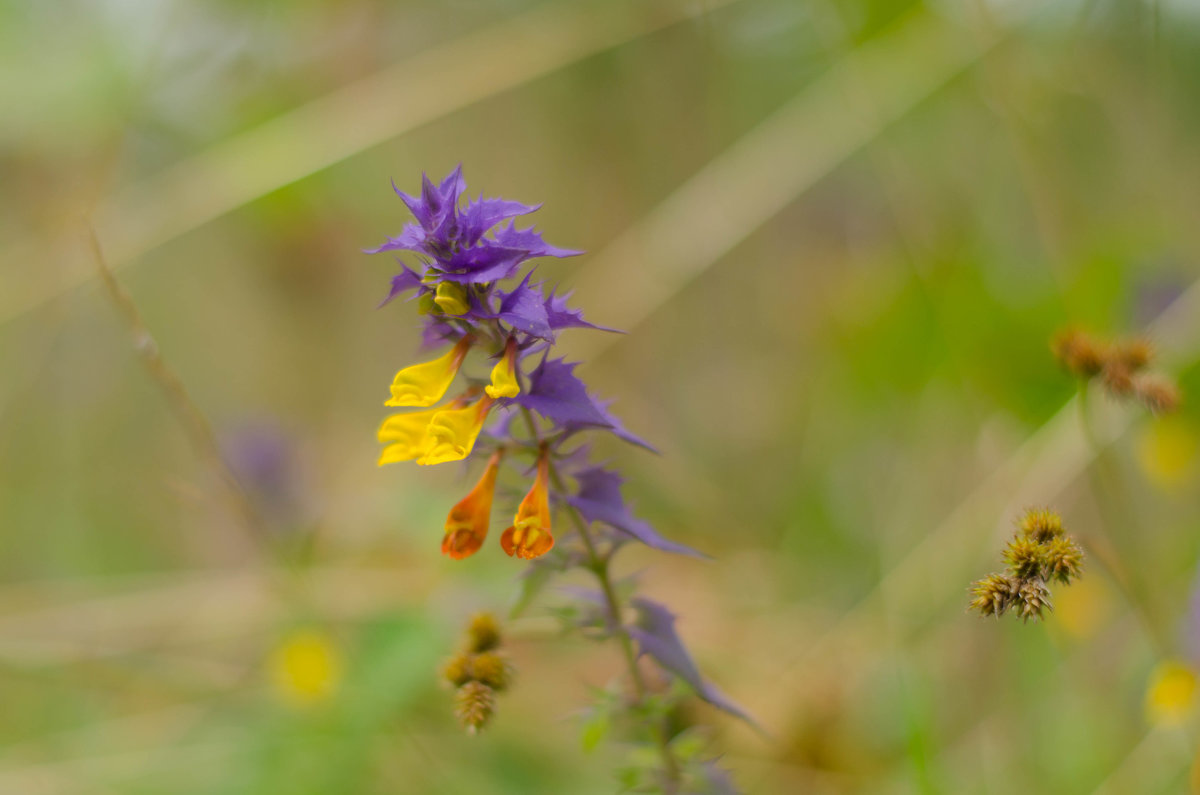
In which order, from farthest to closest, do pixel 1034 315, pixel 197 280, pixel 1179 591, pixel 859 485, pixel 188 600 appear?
pixel 197 280 → pixel 859 485 → pixel 188 600 → pixel 1034 315 → pixel 1179 591

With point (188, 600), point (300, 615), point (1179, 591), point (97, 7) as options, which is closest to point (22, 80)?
point (97, 7)

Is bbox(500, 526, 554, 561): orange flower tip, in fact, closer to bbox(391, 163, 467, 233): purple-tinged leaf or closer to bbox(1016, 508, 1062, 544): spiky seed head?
bbox(391, 163, 467, 233): purple-tinged leaf

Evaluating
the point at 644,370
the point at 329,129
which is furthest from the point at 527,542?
the point at 644,370

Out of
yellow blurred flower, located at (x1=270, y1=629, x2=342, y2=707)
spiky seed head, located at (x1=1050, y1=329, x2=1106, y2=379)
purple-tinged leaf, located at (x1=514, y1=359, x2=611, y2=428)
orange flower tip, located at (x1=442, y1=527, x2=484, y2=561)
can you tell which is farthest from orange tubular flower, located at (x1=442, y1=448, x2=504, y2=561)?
A: yellow blurred flower, located at (x1=270, y1=629, x2=342, y2=707)

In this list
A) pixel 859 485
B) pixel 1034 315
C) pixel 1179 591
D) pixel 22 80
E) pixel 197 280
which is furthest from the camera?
pixel 197 280

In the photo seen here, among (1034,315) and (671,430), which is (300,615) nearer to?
(671,430)

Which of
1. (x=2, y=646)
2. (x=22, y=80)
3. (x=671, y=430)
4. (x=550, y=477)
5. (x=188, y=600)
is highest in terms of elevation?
(x=22, y=80)

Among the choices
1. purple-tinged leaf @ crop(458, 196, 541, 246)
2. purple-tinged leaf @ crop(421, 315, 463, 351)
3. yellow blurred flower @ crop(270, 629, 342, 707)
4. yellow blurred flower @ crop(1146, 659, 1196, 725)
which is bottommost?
yellow blurred flower @ crop(1146, 659, 1196, 725)
